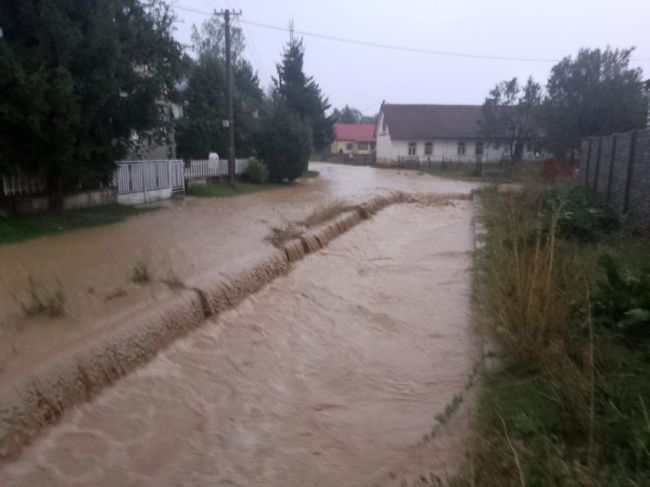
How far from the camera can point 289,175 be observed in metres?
31.5

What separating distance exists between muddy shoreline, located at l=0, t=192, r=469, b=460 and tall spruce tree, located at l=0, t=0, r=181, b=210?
230 inches

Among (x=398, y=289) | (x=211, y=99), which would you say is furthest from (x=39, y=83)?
(x=211, y=99)

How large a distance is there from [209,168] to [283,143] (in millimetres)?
4918

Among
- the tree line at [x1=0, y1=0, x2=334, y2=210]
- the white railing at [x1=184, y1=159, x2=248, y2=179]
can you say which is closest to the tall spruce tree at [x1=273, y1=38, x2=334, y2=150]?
the white railing at [x1=184, y1=159, x2=248, y2=179]

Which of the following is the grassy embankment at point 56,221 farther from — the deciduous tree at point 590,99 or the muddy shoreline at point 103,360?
the deciduous tree at point 590,99

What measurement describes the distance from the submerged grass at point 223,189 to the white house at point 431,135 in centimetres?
2949

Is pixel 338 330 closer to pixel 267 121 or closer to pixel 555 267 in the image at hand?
pixel 555 267

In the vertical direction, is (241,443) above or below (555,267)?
below

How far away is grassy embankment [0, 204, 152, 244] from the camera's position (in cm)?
1238

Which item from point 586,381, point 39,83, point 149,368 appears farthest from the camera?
point 39,83

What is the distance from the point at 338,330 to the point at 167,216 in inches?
406

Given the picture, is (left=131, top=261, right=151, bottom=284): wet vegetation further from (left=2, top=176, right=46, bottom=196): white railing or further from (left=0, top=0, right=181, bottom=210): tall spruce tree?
(left=2, top=176, right=46, bottom=196): white railing

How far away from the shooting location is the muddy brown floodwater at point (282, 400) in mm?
4520

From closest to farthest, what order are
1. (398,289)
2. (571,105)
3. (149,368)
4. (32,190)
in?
(149,368) → (398,289) → (32,190) → (571,105)
